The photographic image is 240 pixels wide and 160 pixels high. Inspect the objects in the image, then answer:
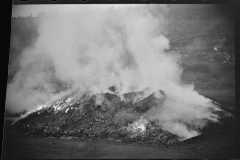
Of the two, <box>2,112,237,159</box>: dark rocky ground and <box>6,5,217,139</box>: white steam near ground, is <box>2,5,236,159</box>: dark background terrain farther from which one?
<box>6,5,217,139</box>: white steam near ground

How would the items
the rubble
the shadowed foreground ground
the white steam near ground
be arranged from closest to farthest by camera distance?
the shadowed foreground ground < the rubble < the white steam near ground

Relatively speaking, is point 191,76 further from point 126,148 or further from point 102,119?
point 102,119

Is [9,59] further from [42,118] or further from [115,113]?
[115,113]

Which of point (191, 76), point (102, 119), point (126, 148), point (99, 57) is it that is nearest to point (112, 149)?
point (126, 148)

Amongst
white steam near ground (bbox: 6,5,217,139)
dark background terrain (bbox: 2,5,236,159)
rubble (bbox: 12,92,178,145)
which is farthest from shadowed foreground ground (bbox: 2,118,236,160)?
white steam near ground (bbox: 6,5,217,139)

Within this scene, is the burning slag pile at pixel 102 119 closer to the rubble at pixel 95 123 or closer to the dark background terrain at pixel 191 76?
the rubble at pixel 95 123

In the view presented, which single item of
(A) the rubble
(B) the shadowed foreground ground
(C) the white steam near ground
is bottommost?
(B) the shadowed foreground ground
